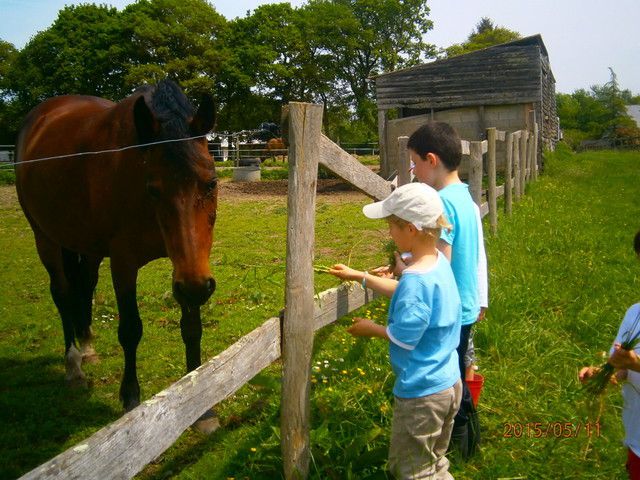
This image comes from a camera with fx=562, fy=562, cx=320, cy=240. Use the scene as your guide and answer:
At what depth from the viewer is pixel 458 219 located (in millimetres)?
2773

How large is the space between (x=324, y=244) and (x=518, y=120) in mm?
12174

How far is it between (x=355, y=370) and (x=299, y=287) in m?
1.34

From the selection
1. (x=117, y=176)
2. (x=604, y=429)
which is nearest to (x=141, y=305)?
(x=117, y=176)

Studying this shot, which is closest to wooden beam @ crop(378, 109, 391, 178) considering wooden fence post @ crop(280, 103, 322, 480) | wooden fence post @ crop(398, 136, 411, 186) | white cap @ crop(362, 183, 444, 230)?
wooden fence post @ crop(398, 136, 411, 186)

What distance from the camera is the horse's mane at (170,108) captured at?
3386mm

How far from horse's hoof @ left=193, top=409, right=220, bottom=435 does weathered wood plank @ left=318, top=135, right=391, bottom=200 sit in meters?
1.74

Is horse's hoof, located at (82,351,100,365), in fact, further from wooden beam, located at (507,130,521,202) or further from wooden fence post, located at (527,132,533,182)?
wooden fence post, located at (527,132,533,182)

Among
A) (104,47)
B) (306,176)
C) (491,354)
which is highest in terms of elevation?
(104,47)

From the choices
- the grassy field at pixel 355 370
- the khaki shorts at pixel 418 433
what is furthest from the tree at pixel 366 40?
the khaki shorts at pixel 418 433

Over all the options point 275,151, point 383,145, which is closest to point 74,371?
point 383,145

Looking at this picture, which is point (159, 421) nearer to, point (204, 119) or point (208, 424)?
point (208, 424)

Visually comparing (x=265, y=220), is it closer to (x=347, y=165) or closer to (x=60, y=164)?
(x=60, y=164)

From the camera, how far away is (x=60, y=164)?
14.8ft

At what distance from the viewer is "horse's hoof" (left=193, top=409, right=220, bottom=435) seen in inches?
140
